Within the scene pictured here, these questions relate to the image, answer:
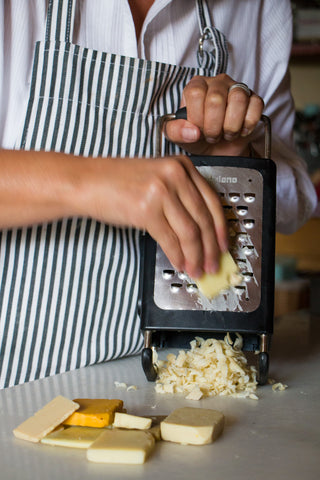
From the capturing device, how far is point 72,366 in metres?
1.11

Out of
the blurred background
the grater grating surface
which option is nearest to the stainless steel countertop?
the grater grating surface

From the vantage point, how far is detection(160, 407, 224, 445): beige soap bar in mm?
704

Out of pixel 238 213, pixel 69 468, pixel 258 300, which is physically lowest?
pixel 69 468

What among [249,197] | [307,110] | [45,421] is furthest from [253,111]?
[307,110]

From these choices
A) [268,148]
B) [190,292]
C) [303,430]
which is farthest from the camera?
[268,148]

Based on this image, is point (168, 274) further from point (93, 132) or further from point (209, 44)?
point (209, 44)

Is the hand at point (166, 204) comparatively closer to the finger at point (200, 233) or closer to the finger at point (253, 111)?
the finger at point (200, 233)

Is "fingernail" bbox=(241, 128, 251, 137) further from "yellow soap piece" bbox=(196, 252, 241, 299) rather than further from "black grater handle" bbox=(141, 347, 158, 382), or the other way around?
"black grater handle" bbox=(141, 347, 158, 382)

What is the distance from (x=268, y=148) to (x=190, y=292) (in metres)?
0.31

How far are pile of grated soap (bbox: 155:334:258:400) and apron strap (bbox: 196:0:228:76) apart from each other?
59cm

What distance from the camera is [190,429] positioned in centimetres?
70

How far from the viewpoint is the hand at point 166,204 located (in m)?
0.81

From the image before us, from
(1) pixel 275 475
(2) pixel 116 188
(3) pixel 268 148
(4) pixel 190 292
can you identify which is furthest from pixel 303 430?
(3) pixel 268 148

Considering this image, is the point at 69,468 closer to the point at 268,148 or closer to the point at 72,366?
the point at 72,366
